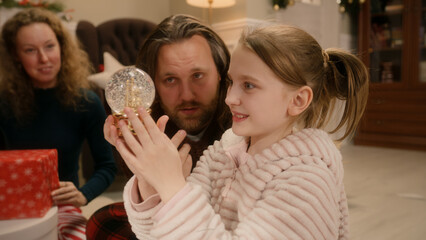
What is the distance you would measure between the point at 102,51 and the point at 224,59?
2069mm

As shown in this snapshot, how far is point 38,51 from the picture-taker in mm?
1642

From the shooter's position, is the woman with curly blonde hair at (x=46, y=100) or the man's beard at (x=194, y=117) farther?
the woman with curly blonde hair at (x=46, y=100)

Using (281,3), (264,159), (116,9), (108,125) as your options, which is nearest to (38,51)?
(108,125)

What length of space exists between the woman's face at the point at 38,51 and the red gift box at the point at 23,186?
610 millimetres

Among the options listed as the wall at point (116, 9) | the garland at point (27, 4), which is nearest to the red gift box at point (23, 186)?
the garland at point (27, 4)

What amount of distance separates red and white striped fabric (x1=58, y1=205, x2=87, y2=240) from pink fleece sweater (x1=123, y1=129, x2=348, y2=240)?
0.70 metres

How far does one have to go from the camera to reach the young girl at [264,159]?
685 millimetres

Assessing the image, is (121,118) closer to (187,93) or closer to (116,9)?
(187,93)

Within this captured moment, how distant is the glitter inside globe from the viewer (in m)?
0.76

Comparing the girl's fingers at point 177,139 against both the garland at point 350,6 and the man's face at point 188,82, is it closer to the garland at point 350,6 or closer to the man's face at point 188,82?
the man's face at point 188,82

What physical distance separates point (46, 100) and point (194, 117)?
2.61ft

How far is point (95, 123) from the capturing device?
175 cm

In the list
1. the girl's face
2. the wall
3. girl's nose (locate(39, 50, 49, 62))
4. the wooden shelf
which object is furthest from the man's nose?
the wooden shelf

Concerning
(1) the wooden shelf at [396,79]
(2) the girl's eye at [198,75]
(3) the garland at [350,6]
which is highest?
(3) the garland at [350,6]
